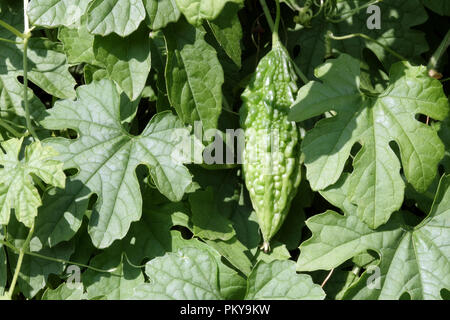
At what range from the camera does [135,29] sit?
68.2 inches

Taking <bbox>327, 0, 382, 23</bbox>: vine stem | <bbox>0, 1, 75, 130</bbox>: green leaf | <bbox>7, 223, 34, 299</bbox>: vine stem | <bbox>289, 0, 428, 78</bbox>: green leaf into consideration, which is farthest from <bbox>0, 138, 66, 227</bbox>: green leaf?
<bbox>327, 0, 382, 23</bbox>: vine stem

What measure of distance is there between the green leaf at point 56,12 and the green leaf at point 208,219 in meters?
0.69

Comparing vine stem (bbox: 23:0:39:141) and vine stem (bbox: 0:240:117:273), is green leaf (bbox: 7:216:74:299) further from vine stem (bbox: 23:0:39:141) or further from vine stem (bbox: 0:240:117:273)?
vine stem (bbox: 23:0:39:141)

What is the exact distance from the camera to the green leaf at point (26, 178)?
1.69 meters

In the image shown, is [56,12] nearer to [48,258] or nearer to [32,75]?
[32,75]

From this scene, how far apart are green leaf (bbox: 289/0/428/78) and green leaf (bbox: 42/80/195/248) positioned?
636mm

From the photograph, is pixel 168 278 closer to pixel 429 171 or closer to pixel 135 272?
pixel 135 272

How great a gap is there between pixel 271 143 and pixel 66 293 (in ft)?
2.71

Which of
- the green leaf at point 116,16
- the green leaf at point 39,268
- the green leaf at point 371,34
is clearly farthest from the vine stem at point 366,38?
the green leaf at point 39,268

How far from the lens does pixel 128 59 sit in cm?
182

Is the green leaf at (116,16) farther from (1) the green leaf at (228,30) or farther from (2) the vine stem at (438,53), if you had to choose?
(2) the vine stem at (438,53)

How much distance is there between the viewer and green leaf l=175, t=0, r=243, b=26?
1.50 metres

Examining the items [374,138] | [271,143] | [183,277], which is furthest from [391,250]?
[183,277]
